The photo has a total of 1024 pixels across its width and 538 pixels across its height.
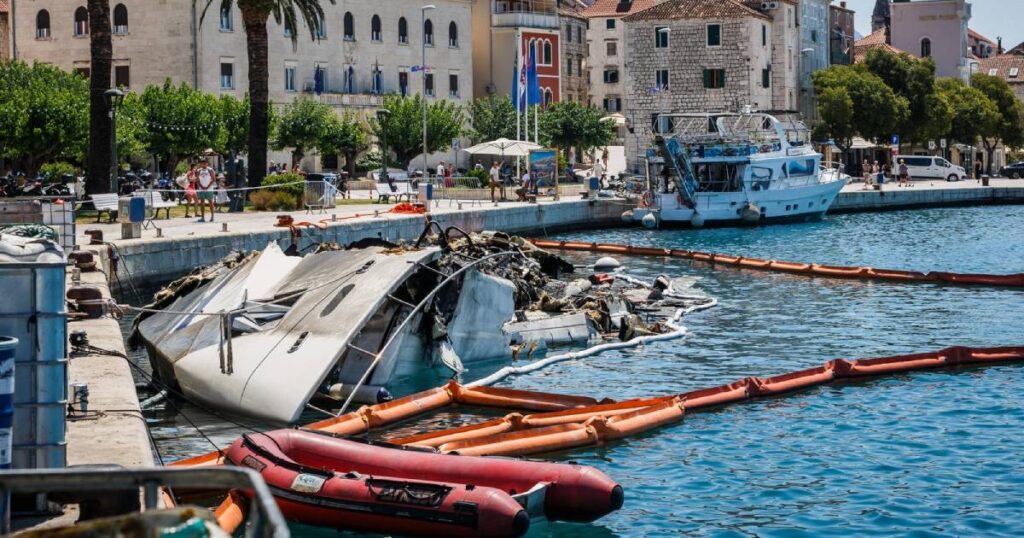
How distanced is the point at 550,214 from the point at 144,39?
22.2 metres

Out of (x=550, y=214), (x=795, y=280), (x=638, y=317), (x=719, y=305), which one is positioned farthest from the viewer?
(x=550, y=214)

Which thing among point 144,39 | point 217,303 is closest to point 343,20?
point 144,39

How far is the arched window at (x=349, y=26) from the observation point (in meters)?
74.0

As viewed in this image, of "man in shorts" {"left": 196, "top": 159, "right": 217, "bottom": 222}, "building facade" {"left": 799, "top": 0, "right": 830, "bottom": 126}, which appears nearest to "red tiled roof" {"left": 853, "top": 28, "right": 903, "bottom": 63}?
"building facade" {"left": 799, "top": 0, "right": 830, "bottom": 126}

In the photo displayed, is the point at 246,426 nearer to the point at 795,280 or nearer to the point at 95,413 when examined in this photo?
the point at 95,413

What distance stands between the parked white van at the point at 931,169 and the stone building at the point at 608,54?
21204mm

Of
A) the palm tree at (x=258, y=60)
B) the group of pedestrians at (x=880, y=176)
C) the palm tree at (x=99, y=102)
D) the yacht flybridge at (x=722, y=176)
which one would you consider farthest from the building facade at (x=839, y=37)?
the palm tree at (x=99, y=102)

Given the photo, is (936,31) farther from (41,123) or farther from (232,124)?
(41,123)

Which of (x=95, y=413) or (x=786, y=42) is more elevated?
(x=786, y=42)

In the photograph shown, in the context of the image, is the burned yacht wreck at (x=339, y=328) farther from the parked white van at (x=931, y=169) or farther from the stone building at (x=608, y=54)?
the stone building at (x=608, y=54)

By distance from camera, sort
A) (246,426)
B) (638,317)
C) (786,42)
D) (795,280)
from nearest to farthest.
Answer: (246,426)
(638,317)
(795,280)
(786,42)

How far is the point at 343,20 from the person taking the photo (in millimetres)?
73812

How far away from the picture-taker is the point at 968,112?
3927 inches

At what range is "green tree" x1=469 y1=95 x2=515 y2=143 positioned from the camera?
7719cm
